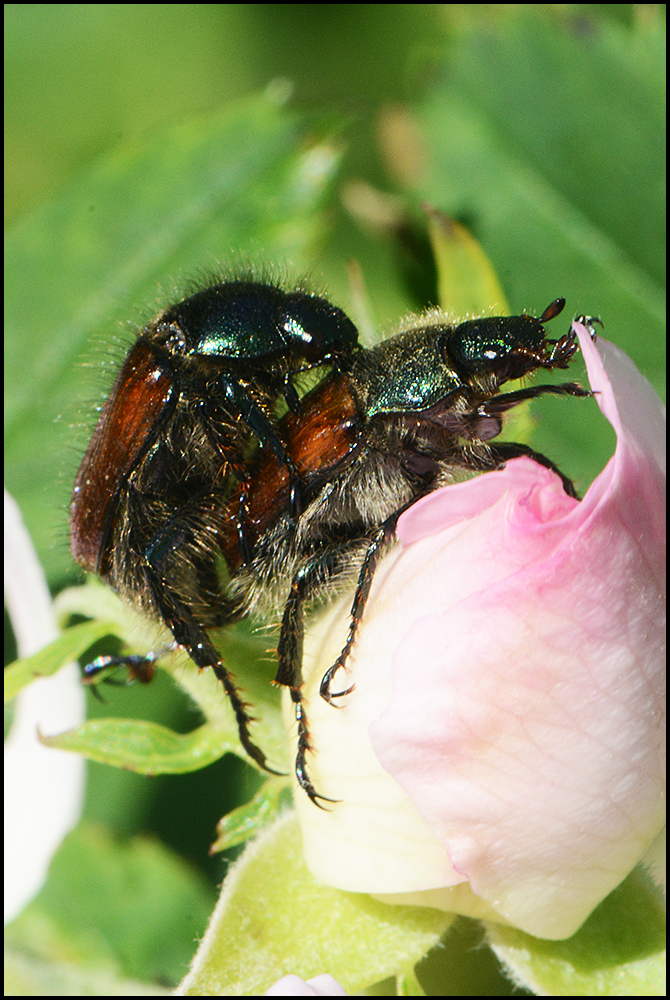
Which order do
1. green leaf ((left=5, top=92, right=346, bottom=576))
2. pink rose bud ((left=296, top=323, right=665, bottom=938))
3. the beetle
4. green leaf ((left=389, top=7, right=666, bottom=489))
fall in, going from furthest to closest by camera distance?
1. green leaf ((left=5, top=92, right=346, bottom=576))
2. green leaf ((left=389, top=7, right=666, bottom=489))
3. the beetle
4. pink rose bud ((left=296, top=323, right=665, bottom=938))

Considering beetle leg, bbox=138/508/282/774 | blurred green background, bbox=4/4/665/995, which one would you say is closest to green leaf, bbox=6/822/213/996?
blurred green background, bbox=4/4/665/995

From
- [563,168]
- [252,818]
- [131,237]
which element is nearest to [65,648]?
[252,818]

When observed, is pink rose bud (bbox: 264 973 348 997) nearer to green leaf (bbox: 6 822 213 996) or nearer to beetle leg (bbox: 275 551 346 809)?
beetle leg (bbox: 275 551 346 809)

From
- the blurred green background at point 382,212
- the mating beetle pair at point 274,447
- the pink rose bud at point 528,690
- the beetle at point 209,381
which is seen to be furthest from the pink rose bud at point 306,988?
the blurred green background at point 382,212

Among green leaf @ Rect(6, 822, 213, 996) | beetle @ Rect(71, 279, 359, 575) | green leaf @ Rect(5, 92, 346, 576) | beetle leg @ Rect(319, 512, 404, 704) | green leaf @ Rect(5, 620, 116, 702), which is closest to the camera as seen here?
beetle leg @ Rect(319, 512, 404, 704)

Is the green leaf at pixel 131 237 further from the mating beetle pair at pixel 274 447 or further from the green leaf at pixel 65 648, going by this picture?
the mating beetle pair at pixel 274 447

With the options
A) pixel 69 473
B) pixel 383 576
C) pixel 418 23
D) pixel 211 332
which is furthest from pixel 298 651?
pixel 418 23

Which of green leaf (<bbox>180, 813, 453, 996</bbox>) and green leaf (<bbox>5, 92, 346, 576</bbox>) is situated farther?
green leaf (<bbox>5, 92, 346, 576</bbox>)
